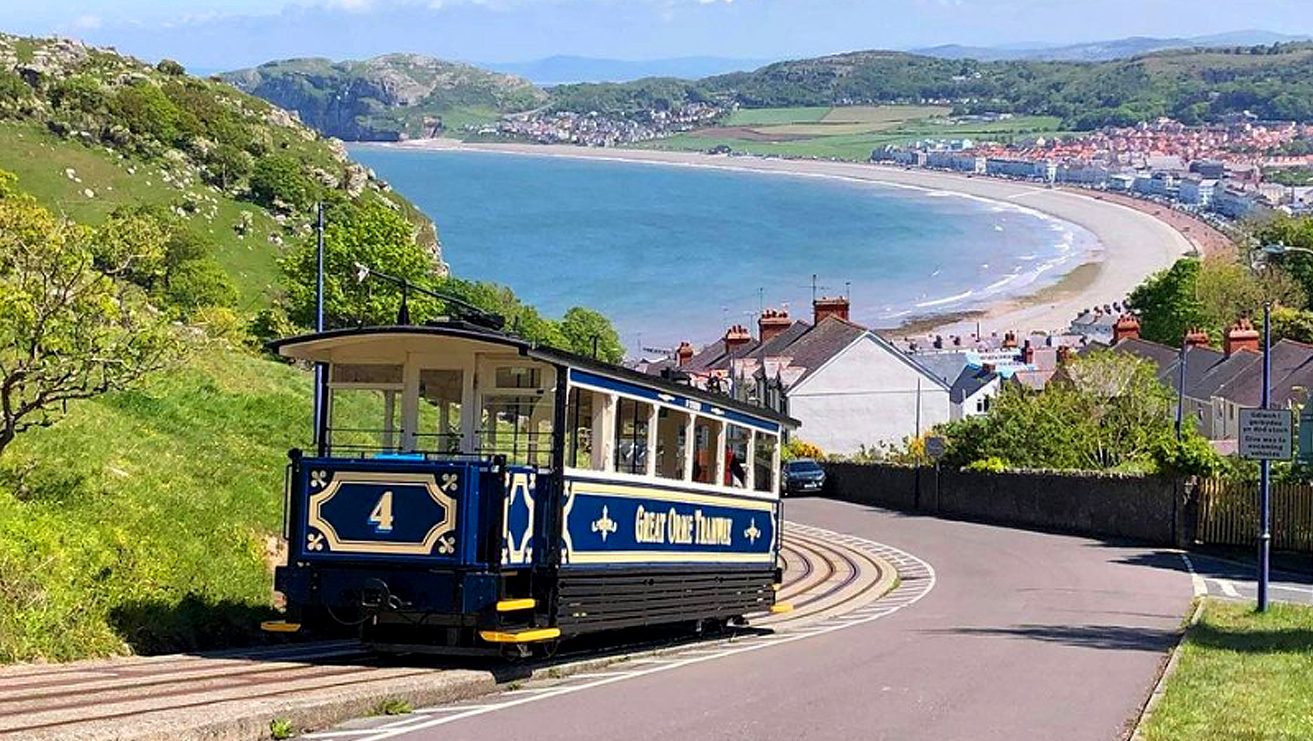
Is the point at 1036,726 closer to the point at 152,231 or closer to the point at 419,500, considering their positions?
the point at 419,500

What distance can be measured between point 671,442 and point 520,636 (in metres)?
3.76

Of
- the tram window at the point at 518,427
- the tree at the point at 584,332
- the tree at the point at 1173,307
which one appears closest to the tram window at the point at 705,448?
the tram window at the point at 518,427

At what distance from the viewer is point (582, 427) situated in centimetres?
1719

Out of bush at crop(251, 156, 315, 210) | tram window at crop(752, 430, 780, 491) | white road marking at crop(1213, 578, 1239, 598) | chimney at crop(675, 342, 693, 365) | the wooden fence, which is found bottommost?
white road marking at crop(1213, 578, 1239, 598)

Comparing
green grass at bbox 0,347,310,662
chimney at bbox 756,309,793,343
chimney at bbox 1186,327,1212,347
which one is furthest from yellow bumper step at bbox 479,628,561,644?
chimney at bbox 756,309,793,343

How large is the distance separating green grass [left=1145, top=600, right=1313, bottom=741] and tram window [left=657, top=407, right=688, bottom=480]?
5.34 m

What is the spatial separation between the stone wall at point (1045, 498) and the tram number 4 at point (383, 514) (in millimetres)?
27549

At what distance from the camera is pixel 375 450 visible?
57.2 ft

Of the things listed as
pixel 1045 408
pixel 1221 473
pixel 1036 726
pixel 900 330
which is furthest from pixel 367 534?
pixel 900 330

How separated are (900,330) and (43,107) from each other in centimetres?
5172

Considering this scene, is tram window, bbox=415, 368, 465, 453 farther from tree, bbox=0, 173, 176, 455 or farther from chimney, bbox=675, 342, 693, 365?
chimney, bbox=675, 342, 693, 365

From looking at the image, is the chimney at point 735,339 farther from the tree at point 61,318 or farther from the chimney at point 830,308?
the tree at point 61,318

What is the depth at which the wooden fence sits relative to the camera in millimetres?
37562

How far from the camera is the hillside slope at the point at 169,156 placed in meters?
85.0
